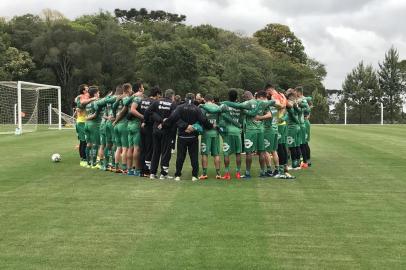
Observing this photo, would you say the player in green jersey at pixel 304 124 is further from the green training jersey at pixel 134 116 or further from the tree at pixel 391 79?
the tree at pixel 391 79

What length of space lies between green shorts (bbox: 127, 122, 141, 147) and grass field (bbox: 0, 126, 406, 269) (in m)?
0.93

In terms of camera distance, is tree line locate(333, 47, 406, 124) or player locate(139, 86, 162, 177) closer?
player locate(139, 86, 162, 177)

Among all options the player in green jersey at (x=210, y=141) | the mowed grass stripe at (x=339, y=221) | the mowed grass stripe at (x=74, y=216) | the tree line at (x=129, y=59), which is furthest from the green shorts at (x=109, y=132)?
the tree line at (x=129, y=59)

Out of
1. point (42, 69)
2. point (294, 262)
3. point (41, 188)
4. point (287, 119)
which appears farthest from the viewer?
point (42, 69)

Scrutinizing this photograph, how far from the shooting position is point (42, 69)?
6950cm

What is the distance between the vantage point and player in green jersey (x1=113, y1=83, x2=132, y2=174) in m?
13.5

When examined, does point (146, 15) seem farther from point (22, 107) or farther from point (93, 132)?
point (93, 132)

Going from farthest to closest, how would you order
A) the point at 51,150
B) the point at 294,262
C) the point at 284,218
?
the point at 51,150, the point at 284,218, the point at 294,262

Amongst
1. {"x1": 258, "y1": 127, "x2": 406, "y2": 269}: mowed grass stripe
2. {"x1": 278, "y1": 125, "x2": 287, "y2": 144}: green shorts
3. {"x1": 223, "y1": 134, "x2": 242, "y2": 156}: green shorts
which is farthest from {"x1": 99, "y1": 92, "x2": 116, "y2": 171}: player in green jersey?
{"x1": 258, "y1": 127, "x2": 406, "y2": 269}: mowed grass stripe

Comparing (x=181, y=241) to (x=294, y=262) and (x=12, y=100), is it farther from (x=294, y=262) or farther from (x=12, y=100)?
(x=12, y=100)

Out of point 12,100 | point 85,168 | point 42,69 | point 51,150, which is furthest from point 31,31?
point 85,168

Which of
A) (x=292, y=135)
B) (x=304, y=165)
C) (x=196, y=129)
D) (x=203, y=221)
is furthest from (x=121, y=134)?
(x=203, y=221)

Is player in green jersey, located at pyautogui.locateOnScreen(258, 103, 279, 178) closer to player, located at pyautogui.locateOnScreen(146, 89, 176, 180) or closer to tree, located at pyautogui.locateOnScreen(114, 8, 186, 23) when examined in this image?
player, located at pyautogui.locateOnScreen(146, 89, 176, 180)

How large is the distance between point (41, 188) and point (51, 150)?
871 cm
